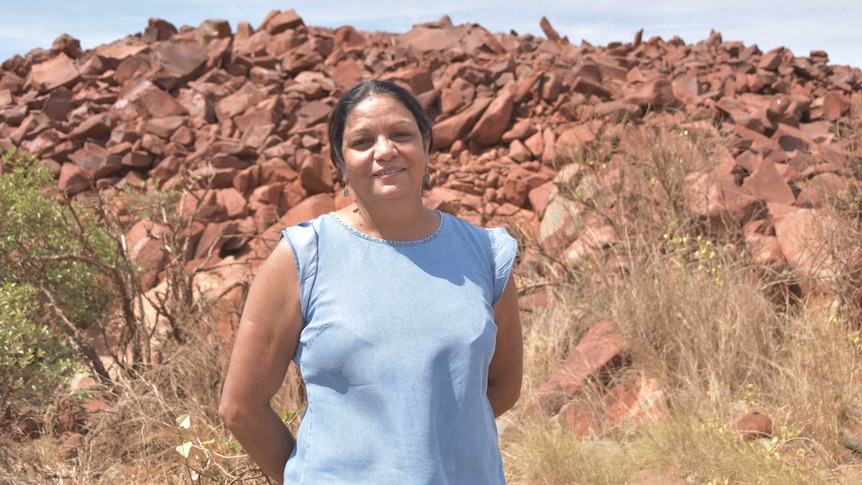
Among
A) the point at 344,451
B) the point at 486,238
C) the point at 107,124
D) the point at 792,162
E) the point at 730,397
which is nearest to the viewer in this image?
the point at 344,451

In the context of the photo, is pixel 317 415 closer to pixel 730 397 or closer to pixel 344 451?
pixel 344 451

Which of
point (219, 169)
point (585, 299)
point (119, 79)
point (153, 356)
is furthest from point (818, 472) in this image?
point (119, 79)

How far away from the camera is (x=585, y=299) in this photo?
5.77 meters

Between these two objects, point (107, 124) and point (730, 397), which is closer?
point (730, 397)

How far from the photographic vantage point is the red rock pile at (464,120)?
7.03 meters

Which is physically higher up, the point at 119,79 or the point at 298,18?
the point at 298,18

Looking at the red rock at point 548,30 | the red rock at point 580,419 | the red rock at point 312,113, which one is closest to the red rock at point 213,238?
the red rock at point 312,113

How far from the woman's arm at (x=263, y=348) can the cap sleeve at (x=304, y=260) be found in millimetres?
13

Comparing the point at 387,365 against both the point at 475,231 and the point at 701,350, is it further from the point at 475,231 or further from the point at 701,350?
the point at 701,350

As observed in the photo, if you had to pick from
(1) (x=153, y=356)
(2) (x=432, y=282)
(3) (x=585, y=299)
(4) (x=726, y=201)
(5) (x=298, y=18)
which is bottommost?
(1) (x=153, y=356)

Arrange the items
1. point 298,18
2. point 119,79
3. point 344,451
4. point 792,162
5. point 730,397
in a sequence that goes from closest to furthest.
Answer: point 344,451 → point 730,397 → point 792,162 → point 119,79 → point 298,18

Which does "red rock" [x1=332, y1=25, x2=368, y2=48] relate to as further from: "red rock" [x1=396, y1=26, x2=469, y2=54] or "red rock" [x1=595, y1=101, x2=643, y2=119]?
"red rock" [x1=595, y1=101, x2=643, y2=119]

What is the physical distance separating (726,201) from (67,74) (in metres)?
11.1

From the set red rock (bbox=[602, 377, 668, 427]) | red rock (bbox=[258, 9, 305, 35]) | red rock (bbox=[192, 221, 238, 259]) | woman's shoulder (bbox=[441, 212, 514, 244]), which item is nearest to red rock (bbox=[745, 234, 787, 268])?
red rock (bbox=[602, 377, 668, 427])
